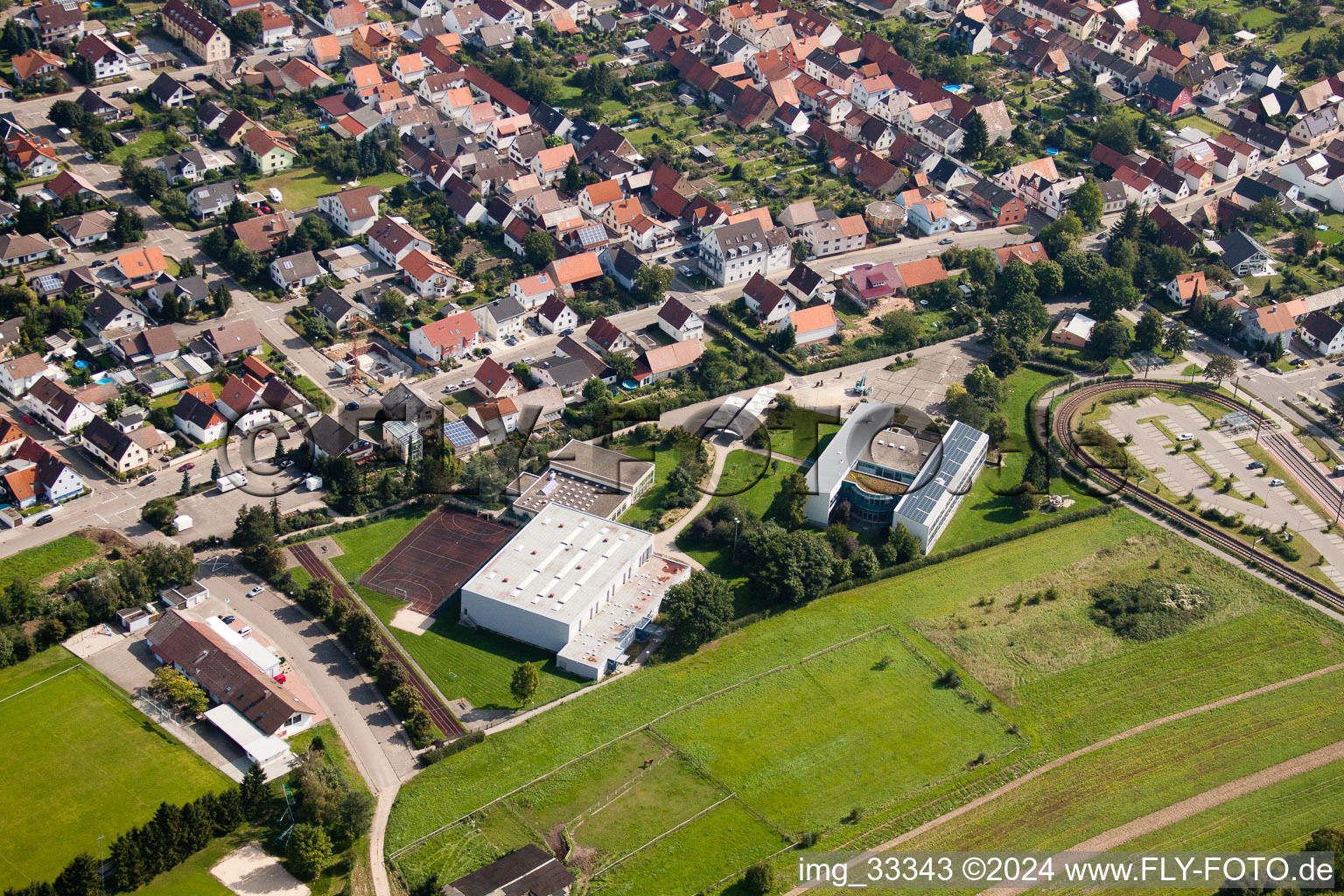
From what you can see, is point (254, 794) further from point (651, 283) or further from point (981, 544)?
point (651, 283)

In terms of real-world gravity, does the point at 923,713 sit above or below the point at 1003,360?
below

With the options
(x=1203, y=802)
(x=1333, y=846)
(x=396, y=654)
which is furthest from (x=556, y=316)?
(x=1333, y=846)

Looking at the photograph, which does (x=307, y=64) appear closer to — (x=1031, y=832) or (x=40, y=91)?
(x=40, y=91)

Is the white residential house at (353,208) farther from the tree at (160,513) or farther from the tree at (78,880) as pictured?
the tree at (78,880)

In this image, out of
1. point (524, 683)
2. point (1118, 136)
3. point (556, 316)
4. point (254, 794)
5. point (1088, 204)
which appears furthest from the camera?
point (1118, 136)

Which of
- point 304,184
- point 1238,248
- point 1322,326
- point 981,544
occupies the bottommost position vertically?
point 981,544

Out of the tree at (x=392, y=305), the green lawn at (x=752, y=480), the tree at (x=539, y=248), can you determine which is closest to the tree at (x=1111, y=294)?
the green lawn at (x=752, y=480)

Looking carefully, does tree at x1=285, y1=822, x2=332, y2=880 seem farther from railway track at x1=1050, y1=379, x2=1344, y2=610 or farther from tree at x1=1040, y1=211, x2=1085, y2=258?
tree at x1=1040, y1=211, x2=1085, y2=258
